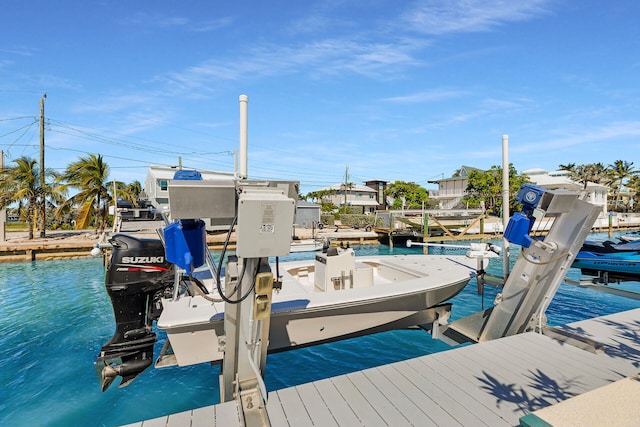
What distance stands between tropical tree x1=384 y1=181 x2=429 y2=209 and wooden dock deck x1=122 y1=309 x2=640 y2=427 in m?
40.0

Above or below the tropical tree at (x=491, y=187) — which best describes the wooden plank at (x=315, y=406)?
below

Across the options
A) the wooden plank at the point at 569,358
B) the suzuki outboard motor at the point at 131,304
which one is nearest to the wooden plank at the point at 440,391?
the wooden plank at the point at 569,358

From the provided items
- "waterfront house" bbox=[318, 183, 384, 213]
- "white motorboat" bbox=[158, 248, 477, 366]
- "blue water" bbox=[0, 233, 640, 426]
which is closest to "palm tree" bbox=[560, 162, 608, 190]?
"waterfront house" bbox=[318, 183, 384, 213]

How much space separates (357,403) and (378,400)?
7.3 inches

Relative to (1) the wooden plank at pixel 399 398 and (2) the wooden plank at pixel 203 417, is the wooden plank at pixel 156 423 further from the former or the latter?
(1) the wooden plank at pixel 399 398

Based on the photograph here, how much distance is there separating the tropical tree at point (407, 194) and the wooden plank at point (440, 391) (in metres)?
40.6

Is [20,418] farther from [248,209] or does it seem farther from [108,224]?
[108,224]

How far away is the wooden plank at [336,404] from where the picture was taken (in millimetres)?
2480

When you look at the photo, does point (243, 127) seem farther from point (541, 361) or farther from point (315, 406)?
point (541, 361)

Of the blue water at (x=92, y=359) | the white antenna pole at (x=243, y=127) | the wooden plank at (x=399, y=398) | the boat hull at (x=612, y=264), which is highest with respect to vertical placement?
the white antenna pole at (x=243, y=127)

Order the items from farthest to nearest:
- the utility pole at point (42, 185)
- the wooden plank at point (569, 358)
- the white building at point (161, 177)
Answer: the white building at point (161, 177) < the utility pole at point (42, 185) < the wooden plank at point (569, 358)

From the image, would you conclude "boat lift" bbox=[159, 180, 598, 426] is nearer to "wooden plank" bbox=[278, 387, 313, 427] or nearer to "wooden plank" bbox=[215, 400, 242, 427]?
"wooden plank" bbox=[215, 400, 242, 427]

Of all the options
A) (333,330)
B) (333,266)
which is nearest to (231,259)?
(333,330)

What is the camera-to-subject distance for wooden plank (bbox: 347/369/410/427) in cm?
247
